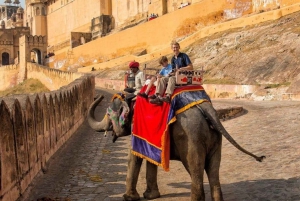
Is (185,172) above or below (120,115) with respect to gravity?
below

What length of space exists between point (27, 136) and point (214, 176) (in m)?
3.51

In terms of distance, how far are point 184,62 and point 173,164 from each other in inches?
108

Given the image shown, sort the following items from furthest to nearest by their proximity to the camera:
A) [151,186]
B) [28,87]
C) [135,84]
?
[28,87] → [135,84] → [151,186]

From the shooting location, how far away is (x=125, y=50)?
4734 cm

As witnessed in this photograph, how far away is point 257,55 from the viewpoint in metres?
23.1

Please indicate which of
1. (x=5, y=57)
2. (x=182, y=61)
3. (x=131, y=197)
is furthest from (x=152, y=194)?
(x=5, y=57)

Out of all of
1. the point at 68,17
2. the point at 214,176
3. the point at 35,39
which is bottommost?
the point at 214,176

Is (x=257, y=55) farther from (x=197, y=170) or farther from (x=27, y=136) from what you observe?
(x=197, y=170)

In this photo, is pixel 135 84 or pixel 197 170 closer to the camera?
pixel 197 170

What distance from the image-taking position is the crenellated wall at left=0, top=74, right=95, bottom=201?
6.18m

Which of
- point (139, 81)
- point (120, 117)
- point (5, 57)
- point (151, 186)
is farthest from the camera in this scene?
point (5, 57)

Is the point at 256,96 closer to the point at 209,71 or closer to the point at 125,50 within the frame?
the point at 209,71

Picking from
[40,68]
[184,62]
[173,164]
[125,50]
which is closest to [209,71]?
[173,164]

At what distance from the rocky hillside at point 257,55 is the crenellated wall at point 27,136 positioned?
376 inches
